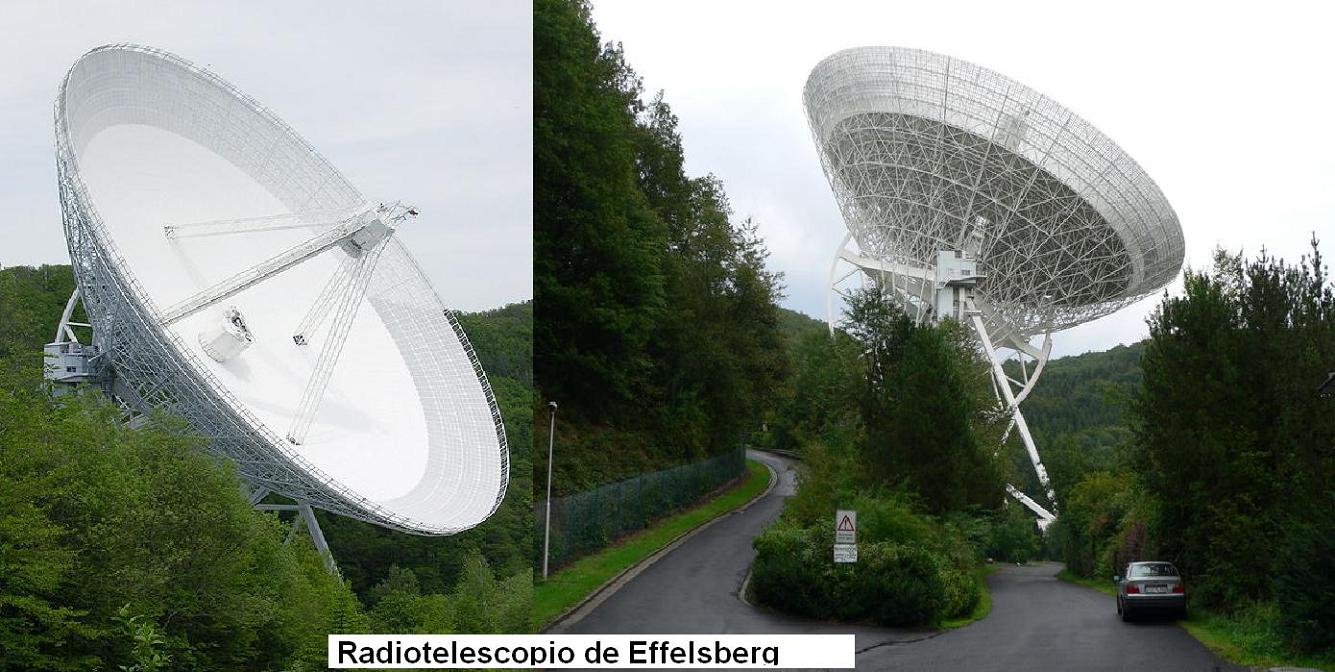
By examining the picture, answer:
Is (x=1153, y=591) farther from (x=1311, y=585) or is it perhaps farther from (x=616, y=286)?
(x=616, y=286)

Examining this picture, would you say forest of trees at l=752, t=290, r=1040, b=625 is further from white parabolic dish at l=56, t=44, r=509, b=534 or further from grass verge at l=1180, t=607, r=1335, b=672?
white parabolic dish at l=56, t=44, r=509, b=534

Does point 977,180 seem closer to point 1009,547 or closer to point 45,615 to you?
point 1009,547

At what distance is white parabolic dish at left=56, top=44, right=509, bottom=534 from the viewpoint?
1714cm

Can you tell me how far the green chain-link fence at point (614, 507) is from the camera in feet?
56.7

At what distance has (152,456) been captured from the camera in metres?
17.1

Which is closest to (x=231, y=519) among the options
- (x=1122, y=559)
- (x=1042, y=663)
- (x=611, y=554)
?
(x=611, y=554)

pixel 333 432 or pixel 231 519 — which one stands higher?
pixel 333 432

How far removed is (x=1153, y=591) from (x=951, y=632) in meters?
2.79

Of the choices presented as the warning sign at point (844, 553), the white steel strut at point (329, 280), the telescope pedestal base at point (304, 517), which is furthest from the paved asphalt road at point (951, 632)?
the telescope pedestal base at point (304, 517)

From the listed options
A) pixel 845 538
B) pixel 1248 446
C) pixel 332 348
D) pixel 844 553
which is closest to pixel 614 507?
pixel 332 348

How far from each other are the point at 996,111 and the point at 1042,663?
16.8 meters
